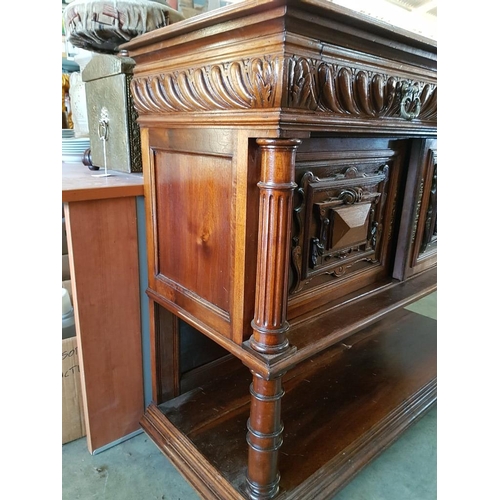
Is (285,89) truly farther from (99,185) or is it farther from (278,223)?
(99,185)

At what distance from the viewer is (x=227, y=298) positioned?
0.82 meters

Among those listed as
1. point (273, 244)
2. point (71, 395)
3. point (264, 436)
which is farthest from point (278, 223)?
point (71, 395)

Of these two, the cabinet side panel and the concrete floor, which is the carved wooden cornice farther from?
the concrete floor

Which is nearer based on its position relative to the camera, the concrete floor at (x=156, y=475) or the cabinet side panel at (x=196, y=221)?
the cabinet side panel at (x=196, y=221)

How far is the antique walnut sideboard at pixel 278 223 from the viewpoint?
657 millimetres

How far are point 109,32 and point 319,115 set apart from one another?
2.43 ft

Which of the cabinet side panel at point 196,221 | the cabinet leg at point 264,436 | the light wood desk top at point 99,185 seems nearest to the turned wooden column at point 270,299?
the cabinet leg at point 264,436

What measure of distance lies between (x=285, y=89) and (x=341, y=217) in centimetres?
35

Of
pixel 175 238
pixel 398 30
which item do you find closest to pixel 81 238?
Answer: pixel 175 238

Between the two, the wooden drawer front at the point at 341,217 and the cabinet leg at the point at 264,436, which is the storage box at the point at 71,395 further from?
the wooden drawer front at the point at 341,217

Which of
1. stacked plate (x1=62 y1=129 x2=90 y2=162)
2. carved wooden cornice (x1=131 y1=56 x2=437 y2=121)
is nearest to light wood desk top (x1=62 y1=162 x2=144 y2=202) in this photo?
carved wooden cornice (x1=131 y1=56 x2=437 y2=121)

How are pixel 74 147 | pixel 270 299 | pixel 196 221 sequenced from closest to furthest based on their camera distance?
pixel 270 299 → pixel 196 221 → pixel 74 147

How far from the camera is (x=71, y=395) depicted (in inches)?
44.9

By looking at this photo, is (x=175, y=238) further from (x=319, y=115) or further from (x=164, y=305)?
(x=319, y=115)
